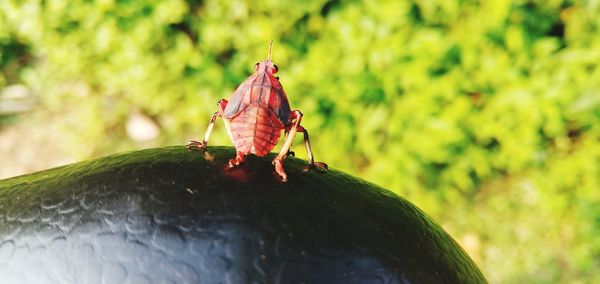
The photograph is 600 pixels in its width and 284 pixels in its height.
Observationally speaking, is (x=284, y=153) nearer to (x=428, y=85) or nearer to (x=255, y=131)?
(x=255, y=131)

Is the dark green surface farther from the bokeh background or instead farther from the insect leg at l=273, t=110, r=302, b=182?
the bokeh background

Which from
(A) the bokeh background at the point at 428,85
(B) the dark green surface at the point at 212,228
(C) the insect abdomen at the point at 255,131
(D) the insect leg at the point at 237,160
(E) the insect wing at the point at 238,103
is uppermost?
(A) the bokeh background at the point at 428,85

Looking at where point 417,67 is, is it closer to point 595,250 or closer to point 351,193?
point 595,250

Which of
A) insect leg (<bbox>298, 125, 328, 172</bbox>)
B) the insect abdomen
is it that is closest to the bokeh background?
insect leg (<bbox>298, 125, 328, 172</bbox>)

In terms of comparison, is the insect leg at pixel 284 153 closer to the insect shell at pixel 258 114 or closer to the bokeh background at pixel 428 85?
the insect shell at pixel 258 114

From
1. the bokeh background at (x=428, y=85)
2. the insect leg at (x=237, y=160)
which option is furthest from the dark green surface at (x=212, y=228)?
the bokeh background at (x=428, y=85)
